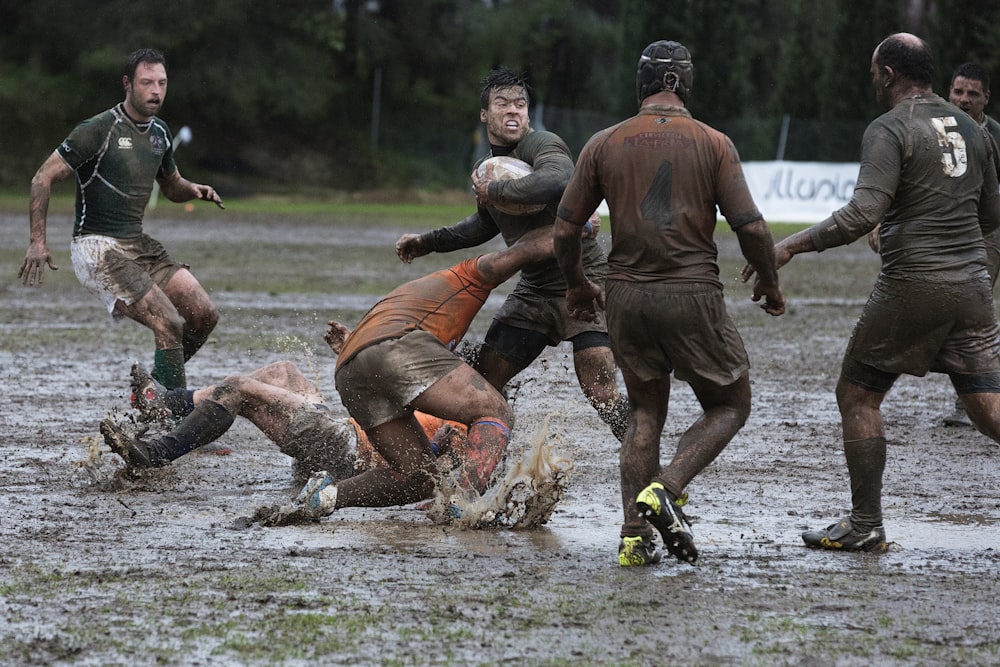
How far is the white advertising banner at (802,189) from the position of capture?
2958 centimetres

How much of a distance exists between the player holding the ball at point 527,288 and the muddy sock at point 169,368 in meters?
2.07

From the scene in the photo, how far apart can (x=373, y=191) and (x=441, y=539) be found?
39.6 meters

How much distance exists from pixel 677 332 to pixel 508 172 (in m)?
1.35

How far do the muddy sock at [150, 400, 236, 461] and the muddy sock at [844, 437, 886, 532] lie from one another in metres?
2.97

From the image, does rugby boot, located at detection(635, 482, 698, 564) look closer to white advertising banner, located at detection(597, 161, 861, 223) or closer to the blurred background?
white advertising banner, located at detection(597, 161, 861, 223)

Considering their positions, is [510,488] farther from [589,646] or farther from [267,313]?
[267,313]

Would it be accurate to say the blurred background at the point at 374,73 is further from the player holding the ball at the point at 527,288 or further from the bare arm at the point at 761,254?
the bare arm at the point at 761,254

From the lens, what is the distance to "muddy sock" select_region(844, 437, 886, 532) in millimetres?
6152

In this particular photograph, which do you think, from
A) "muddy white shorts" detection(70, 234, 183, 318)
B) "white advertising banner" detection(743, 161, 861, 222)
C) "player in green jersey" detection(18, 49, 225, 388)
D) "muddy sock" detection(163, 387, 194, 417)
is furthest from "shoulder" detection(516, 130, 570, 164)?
"white advertising banner" detection(743, 161, 861, 222)

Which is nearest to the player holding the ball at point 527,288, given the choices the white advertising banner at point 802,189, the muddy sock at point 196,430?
the muddy sock at point 196,430

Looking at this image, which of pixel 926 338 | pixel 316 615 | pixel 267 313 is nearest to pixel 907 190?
pixel 926 338

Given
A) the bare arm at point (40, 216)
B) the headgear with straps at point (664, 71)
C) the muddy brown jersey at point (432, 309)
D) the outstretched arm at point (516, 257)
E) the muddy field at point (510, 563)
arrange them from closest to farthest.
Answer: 1. the muddy field at point (510, 563)
2. the headgear with straps at point (664, 71)
3. the muddy brown jersey at point (432, 309)
4. the outstretched arm at point (516, 257)
5. the bare arm at point (40, 216)

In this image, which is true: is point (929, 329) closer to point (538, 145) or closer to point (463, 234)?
point (538, 145)

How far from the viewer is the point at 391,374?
639cm
